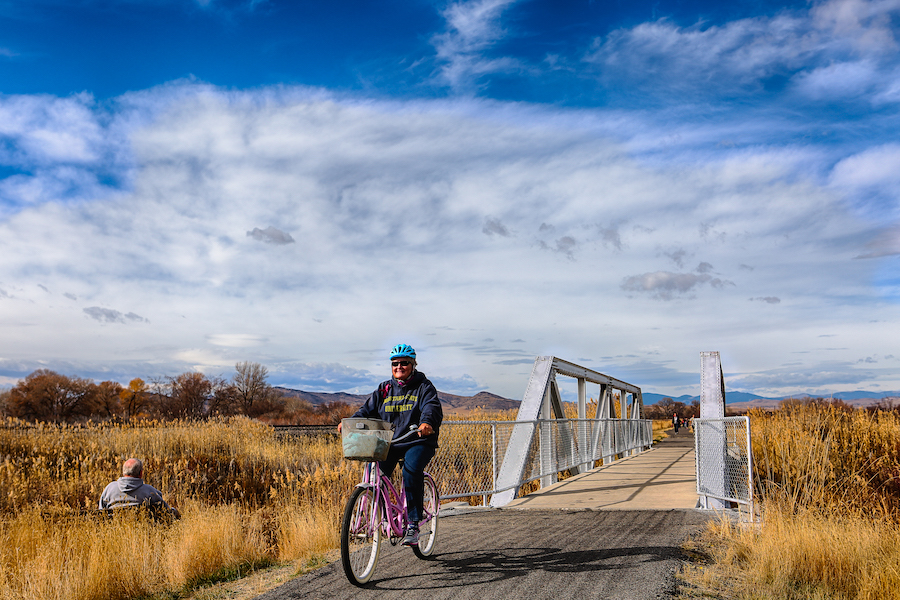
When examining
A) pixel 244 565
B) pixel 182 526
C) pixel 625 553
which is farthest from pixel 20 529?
pixel 625 553

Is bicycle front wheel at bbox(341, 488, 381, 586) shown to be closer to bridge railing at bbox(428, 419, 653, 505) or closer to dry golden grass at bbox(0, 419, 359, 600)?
dry golden grass at bbox(0, 419, 359, 600)

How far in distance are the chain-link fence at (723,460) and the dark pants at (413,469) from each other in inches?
233

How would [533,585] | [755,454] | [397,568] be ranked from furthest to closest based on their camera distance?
[755,454], [397,568], [533,585]

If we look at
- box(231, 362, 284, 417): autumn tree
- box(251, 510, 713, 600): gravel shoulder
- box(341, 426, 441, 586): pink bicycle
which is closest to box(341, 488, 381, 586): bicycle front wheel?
box(341, 426, 441, 586): pink bicycle

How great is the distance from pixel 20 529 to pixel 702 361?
42.7ft

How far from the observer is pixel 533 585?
5.47 metres

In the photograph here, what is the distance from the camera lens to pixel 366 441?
17.1ft

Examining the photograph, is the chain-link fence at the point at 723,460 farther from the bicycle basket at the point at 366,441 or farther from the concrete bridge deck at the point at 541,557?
the bicycle basket at the point at 366,441

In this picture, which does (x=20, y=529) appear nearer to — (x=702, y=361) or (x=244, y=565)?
(x=244, y=565)

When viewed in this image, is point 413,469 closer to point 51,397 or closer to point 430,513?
point 430,513

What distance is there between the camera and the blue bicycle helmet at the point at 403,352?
19.8ft

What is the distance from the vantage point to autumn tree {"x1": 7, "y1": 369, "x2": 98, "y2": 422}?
59219mm

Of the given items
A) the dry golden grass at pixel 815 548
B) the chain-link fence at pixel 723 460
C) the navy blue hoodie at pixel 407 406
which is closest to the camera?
the dry golden grass at pixel 815 548

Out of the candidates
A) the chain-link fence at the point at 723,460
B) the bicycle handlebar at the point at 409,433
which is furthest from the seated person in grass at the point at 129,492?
the chain-link fence at the point at 723,460
